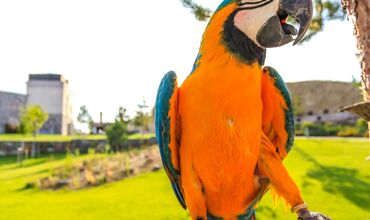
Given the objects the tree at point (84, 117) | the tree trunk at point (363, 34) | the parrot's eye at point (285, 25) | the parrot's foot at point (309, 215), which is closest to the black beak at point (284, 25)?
the parrot's eye at point (285, 25)

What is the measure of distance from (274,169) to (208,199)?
0.32 m

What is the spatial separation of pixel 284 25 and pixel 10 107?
33.5 meters

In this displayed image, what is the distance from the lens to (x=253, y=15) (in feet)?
4.98

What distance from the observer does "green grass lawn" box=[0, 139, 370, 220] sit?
500cm

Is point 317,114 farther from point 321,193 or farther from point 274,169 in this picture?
point 274,169

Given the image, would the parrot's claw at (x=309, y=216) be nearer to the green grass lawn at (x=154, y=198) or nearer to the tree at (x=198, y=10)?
the green grass lawn at (x=154, y=198)

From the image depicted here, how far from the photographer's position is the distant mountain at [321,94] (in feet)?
91.2

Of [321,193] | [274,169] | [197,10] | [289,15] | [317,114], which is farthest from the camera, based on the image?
[317,114]

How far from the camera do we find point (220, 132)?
5.11 ft

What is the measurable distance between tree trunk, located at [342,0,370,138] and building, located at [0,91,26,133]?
1220 inches

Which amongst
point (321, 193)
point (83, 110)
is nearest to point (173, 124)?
point (321, 193)

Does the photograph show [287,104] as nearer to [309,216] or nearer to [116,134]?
[309,216]

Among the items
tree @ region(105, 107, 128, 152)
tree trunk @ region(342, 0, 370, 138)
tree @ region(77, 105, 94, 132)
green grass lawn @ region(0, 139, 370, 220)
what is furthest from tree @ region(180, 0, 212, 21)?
tree @ region(77, 105, 94, 132)

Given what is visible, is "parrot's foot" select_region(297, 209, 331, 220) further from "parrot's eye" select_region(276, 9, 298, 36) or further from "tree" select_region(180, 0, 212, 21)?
"tree" select_region(180, 0, 212, 21)
